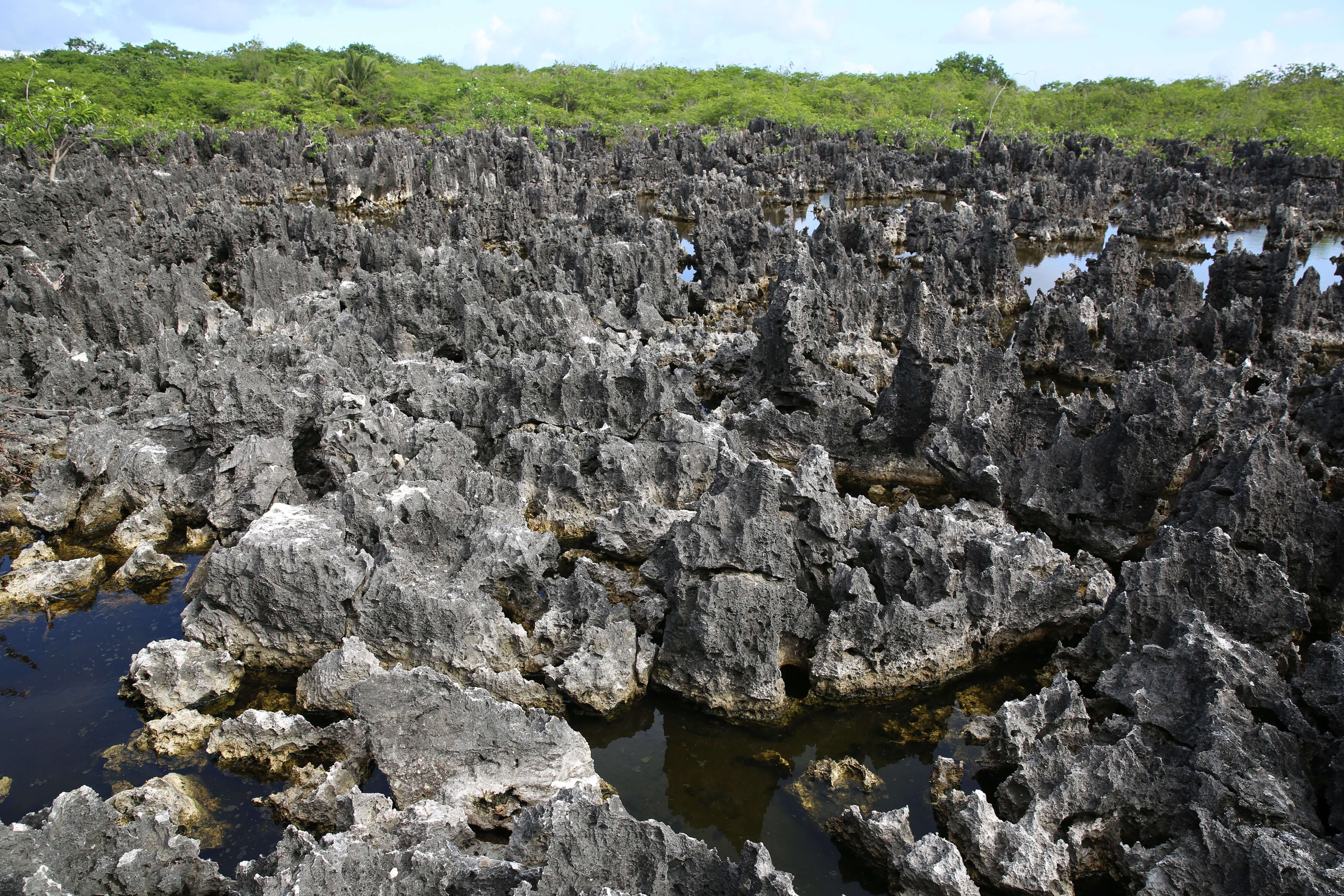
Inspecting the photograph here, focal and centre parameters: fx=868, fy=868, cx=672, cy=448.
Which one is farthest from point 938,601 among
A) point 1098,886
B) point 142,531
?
point 142,531

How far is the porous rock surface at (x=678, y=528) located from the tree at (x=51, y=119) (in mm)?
7982

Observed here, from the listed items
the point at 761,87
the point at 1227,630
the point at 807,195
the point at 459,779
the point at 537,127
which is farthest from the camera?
the point at 761,87

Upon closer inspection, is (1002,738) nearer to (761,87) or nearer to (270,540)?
(270,540)

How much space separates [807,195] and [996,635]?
3305cm

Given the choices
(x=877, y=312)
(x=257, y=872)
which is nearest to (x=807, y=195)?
(x=877, y=312)

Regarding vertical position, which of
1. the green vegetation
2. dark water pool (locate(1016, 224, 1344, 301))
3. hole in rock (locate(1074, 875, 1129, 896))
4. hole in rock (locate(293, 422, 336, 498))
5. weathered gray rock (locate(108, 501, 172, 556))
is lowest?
hole in rock (locate(1074, 875, 1129, 896))

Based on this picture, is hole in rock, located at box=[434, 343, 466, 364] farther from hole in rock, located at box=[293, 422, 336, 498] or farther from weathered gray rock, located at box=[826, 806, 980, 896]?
weathered gray rock, located at box=[826, 806, 980, 896]

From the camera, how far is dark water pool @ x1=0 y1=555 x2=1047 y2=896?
6.34m

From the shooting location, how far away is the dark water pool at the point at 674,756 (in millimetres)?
6344

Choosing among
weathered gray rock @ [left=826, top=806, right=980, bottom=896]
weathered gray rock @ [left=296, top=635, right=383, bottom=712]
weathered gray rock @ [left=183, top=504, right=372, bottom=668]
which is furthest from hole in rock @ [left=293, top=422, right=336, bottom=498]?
weathered gray rock @ [left=826, top=806, right=980, bottom=896]

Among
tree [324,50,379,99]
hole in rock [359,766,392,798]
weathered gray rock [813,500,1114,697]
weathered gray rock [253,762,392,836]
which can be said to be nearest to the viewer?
weathered gray rock [253,762,392,836]

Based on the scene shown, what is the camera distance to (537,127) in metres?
46.2

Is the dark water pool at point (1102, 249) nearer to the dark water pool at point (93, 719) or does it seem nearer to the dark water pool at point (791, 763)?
the dark water pool at point (791, 763)

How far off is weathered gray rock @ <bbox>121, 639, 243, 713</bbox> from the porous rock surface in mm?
33
